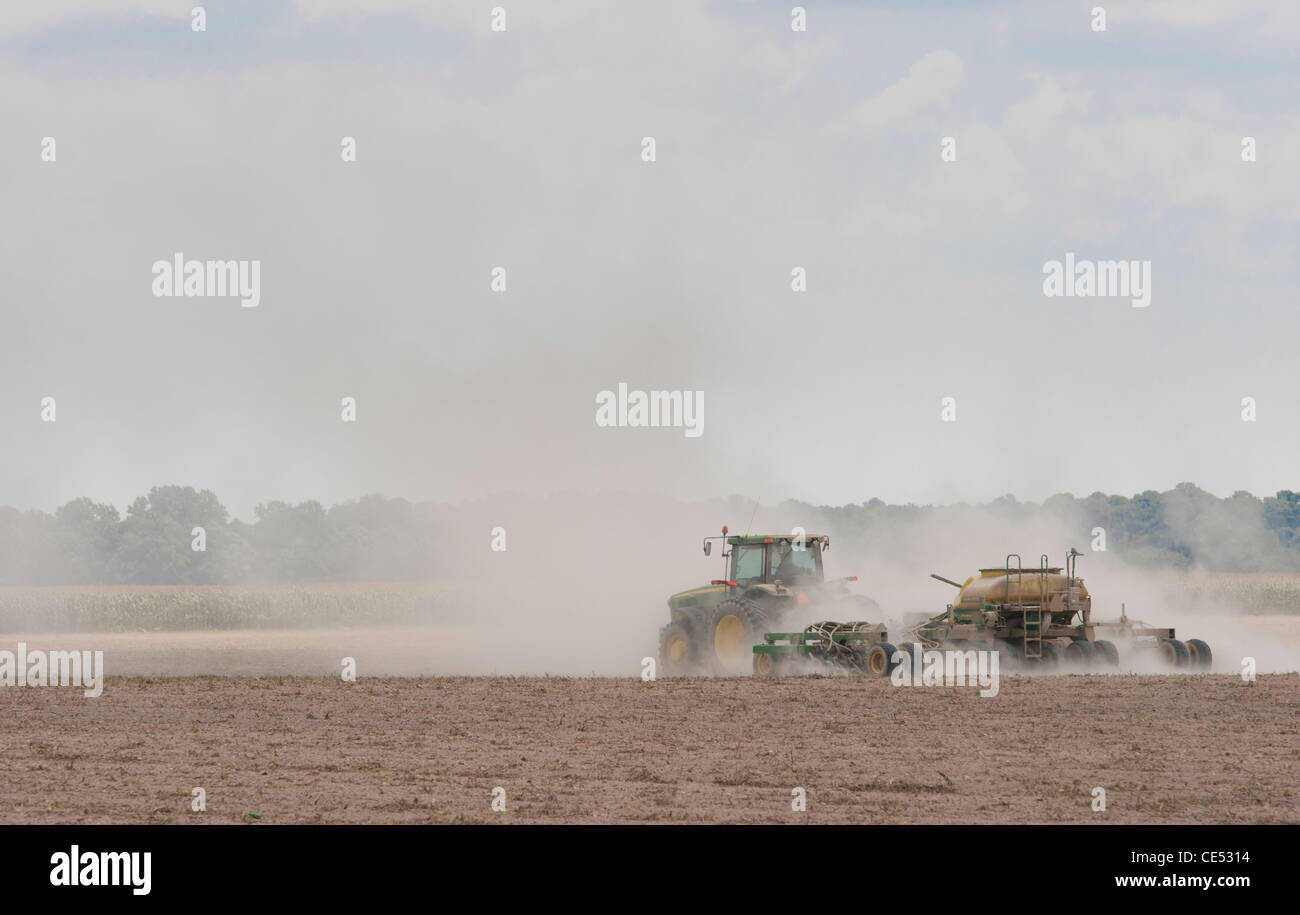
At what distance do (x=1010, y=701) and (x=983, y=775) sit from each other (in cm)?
681

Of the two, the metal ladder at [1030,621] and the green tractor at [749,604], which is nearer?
the metal ladder at [1030,621]

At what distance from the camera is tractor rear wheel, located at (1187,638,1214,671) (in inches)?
1107

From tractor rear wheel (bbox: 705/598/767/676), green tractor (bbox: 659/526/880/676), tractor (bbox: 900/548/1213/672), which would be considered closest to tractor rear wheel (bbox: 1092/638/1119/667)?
tractor (bbox: 900/548/1213/672)

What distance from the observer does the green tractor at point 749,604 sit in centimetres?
2762

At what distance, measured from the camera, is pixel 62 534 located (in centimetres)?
10800

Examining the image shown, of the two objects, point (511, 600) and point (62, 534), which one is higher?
point (62, 534)

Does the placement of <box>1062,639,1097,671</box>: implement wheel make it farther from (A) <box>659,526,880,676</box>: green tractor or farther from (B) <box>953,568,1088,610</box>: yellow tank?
(A) <box>659,526,880,676</box>: green tractor

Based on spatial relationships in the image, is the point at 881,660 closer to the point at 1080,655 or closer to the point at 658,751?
the point at 1080,655

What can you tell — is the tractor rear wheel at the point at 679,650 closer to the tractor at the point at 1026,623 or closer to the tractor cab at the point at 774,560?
the tractor cab at the point at 774,560

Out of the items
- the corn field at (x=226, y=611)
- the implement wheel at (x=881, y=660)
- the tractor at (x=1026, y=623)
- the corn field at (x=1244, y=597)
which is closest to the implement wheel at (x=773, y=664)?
the implement wheel at (x=881, y=660)

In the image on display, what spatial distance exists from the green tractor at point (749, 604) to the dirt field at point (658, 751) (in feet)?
7.98

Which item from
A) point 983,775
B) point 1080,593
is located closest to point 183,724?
point 983,775

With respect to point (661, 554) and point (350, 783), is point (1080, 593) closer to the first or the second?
point (350, 783)

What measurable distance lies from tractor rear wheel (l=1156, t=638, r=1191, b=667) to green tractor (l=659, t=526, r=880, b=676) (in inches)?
229
